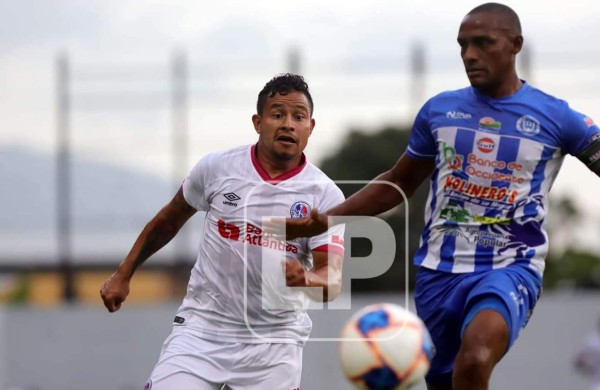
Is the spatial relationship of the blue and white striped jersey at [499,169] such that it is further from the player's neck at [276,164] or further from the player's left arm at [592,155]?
the player's neck at [276,164]

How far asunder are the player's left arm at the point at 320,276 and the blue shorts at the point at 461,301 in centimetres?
54

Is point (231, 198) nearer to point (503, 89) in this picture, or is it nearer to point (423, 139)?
point (423, 139)

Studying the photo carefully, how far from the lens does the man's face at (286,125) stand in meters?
6.95

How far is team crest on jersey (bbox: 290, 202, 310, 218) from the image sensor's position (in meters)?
7.00

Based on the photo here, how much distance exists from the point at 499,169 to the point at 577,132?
49cm

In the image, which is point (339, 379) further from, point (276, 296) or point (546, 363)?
point (276, 296)

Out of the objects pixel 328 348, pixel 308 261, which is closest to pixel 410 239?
pixel 328 348

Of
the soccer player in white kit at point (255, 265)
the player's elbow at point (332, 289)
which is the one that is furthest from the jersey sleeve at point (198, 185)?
the player's elbow at point (332, 289)

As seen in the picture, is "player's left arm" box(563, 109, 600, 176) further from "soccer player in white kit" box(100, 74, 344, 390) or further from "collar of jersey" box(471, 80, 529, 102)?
"soccer player in white kit" box(100, 74, 344, 390)

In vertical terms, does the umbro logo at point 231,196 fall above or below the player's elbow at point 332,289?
above

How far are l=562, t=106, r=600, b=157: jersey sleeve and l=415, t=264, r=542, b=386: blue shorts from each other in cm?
76

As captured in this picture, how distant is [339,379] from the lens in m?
16.4

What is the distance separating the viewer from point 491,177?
6371mm

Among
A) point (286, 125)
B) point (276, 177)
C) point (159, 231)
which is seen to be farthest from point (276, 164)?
point (159, 231)
